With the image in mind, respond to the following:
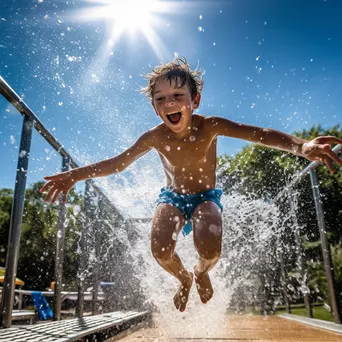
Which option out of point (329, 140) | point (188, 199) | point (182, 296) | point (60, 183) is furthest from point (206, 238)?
point (60, 183)

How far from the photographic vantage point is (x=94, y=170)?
2.24 meters

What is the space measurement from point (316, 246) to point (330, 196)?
158 centimetres

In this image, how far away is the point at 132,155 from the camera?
237cm

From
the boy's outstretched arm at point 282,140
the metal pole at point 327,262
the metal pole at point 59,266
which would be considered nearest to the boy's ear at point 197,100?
the boy's outstretched arm at point 282,140

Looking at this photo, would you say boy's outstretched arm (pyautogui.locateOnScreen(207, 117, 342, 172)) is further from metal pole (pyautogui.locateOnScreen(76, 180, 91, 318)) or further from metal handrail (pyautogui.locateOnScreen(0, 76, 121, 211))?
metal pole (pyautogui.locateOnScreen(76, 180, 91, 318))

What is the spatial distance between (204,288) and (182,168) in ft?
2.40

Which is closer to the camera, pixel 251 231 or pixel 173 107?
pixel 173 107

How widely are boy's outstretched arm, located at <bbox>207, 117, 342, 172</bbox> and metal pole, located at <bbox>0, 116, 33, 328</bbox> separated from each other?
48.4 inches

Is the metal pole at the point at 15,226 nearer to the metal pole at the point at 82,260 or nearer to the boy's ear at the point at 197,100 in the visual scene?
the boy's ear at the point at 197,100

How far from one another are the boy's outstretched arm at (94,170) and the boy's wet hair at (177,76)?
334 millimetres

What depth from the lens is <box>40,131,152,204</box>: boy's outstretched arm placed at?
7.12 ft

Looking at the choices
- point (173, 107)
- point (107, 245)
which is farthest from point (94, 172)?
point (107, 245)

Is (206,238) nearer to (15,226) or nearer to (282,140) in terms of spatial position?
(282,140)

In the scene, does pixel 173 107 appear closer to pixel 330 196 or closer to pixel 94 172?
pixel 94 172
